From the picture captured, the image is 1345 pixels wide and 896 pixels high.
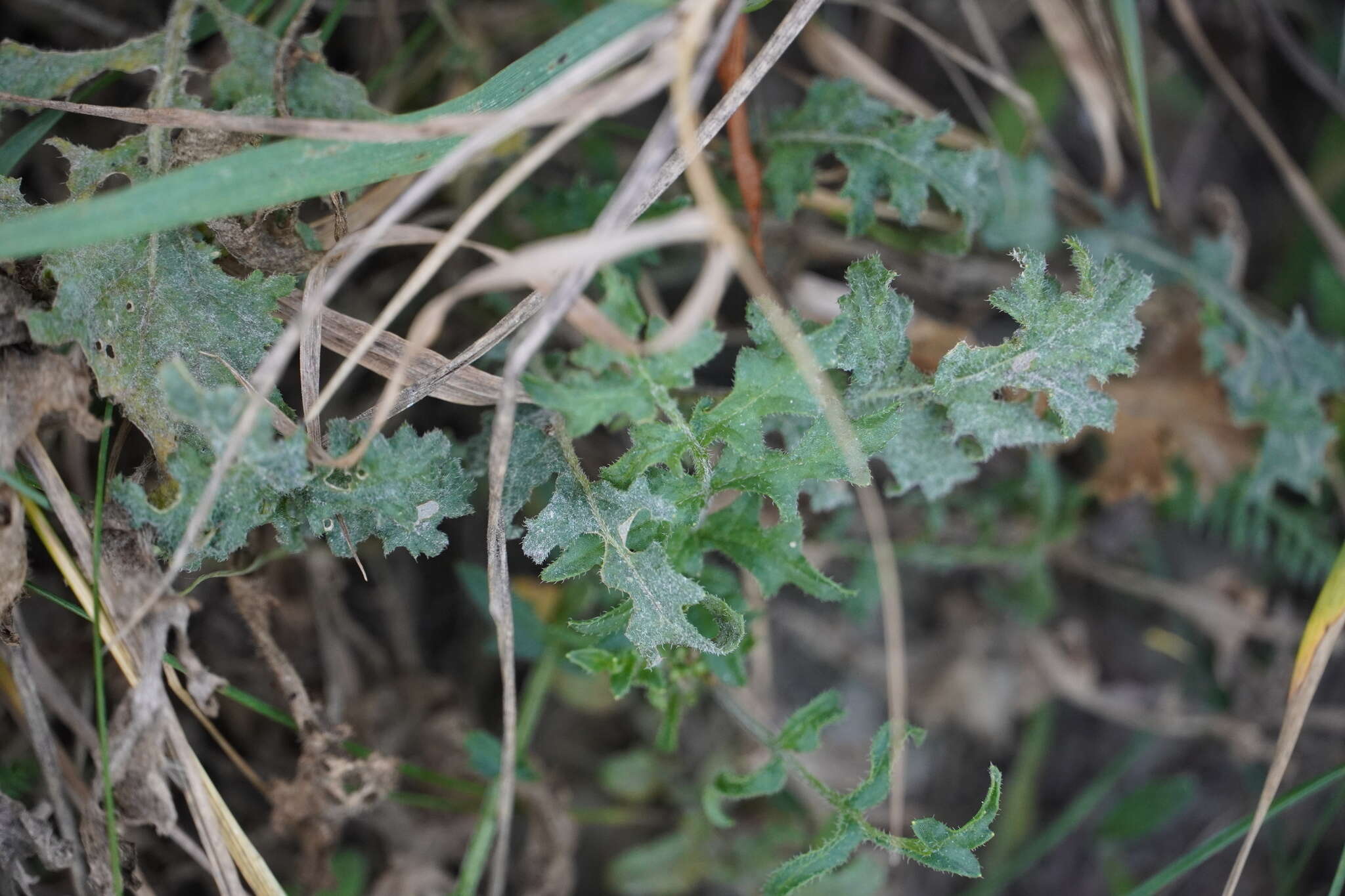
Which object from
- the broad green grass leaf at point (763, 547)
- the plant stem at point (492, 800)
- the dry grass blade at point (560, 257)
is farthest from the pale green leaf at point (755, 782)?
the dry grass blade at point (560, 257)

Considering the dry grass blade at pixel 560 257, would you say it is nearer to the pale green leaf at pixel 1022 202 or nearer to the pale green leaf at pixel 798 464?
the pale green leaf at pixel 798 464

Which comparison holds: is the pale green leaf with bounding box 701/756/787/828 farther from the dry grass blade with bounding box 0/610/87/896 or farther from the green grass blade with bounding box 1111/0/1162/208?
the green grass blade with bounding box 1111/0/1162/208

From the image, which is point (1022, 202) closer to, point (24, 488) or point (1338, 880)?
point (1338, 880)

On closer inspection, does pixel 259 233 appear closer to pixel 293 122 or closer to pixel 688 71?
pixel 293 122

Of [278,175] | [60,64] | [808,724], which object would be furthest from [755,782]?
[60,64]

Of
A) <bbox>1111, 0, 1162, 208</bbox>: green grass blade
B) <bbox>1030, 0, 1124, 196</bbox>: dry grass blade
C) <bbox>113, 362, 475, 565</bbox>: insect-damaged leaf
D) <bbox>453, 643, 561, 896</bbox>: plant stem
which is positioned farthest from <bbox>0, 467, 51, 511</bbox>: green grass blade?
<bbox>1030, 0, 1124, 196</bbox>: dry grass blade

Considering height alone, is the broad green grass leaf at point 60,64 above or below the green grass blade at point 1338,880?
above
